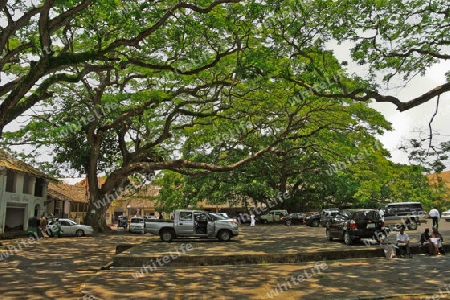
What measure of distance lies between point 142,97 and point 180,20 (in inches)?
258

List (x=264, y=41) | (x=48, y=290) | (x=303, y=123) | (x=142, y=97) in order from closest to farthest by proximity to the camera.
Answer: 1. (x=48, y=290)
2. (x=264, y=41)
3. (x=142, y=97)
4. (x=303, y=123)

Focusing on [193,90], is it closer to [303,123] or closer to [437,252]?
[303,123]

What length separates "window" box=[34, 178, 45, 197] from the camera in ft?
103

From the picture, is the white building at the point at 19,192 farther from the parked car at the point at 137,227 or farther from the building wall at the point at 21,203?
the parked car at the point at 137,227

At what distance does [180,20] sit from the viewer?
46.5 feet

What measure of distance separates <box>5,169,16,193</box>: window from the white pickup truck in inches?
544

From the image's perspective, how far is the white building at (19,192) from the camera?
25.6m

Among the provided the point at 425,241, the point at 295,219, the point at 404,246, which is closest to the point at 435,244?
the point at 425,241

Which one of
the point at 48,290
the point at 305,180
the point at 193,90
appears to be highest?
the point at 193,90

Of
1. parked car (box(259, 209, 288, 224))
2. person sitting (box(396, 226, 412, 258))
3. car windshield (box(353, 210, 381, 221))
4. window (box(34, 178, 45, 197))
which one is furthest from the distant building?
person sitting (box(396, 226, 412, 258))

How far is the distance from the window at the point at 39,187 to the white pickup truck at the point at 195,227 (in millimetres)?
16870

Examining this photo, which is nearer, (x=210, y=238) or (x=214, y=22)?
(x=214, y=22)

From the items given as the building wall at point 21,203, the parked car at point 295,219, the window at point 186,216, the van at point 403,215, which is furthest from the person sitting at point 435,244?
the building wall at point 21,203

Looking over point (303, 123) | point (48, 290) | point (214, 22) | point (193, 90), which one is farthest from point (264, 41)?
point (48, 290)
